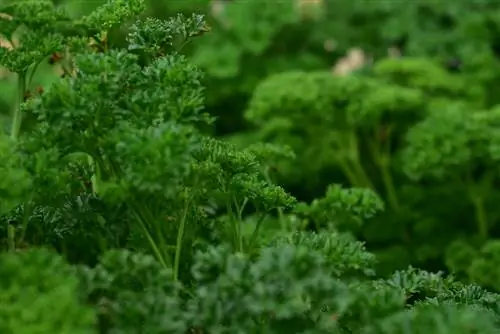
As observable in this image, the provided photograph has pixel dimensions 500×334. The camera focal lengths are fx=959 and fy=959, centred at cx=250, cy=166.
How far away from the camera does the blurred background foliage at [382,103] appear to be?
2.42 m

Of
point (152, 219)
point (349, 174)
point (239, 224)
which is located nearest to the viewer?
point (152, 219)

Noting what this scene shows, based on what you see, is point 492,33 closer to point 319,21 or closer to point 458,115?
point 319,21

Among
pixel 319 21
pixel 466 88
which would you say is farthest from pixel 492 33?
pixel 319 21

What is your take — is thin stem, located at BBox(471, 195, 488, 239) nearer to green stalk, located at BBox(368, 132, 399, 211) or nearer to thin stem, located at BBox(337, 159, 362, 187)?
green stalk, located at BBox(368, 132, 399, 211)

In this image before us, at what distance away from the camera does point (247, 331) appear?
3.29 feet

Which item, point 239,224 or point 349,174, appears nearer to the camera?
point 239,224

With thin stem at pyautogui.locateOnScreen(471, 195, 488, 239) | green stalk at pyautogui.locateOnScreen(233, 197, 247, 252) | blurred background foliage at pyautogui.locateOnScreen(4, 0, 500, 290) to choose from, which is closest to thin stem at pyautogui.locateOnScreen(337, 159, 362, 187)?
blurred background foliage at pyautogui.locateOnScreen(4, 0, 500, 290)

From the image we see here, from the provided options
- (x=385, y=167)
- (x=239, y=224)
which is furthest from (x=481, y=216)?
(x=239, y=224)

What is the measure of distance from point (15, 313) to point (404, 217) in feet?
6.02

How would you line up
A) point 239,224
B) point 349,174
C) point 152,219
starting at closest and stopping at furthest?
point 152,219 < point 239,224 < point 349,174

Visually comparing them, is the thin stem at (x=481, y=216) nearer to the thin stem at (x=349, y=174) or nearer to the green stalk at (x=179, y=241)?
the thin stem at (x=349, y=174)

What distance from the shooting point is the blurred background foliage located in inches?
95.1

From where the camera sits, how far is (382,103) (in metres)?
2.64

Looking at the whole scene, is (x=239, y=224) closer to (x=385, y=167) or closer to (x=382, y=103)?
(x=382, y=103)
